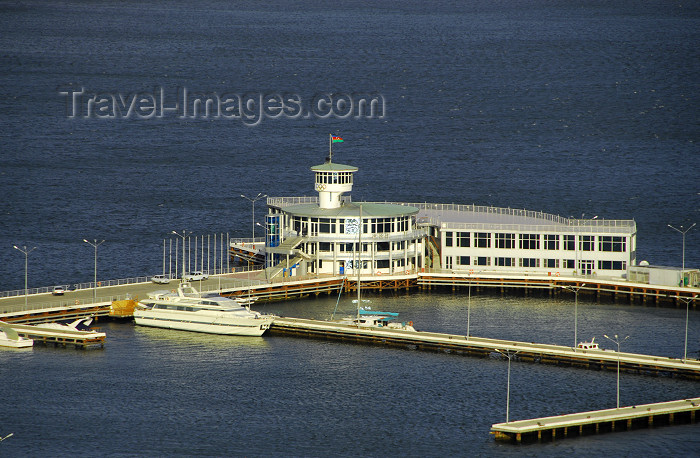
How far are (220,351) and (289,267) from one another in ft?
87.9

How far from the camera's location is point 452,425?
96688 mm

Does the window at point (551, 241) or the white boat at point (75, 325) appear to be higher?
the window at point (551, 241)

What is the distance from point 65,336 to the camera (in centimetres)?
11650

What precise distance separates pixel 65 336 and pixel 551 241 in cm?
5300

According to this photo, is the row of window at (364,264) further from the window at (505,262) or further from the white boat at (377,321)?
the white boat at (377,321)

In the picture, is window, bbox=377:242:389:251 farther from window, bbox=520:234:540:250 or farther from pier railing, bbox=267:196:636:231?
window, bbox=520:234:540:250

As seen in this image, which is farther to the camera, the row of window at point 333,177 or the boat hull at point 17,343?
the row of window at point 333,177

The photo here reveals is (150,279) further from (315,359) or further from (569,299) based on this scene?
(569,299)

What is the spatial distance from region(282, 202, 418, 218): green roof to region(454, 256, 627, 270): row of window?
299 inches

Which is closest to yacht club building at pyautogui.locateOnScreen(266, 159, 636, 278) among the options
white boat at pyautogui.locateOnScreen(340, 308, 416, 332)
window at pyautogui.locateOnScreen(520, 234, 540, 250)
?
window at pyautogui.locateOnScreen(520, 234, 540, 250)

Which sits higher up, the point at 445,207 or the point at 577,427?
the point at 445,207

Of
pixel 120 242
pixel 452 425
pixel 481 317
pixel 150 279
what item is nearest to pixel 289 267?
pixel 150 279

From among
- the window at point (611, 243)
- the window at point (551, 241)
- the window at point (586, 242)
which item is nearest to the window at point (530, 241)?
the window at point (551, 241)

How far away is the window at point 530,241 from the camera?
143 m
